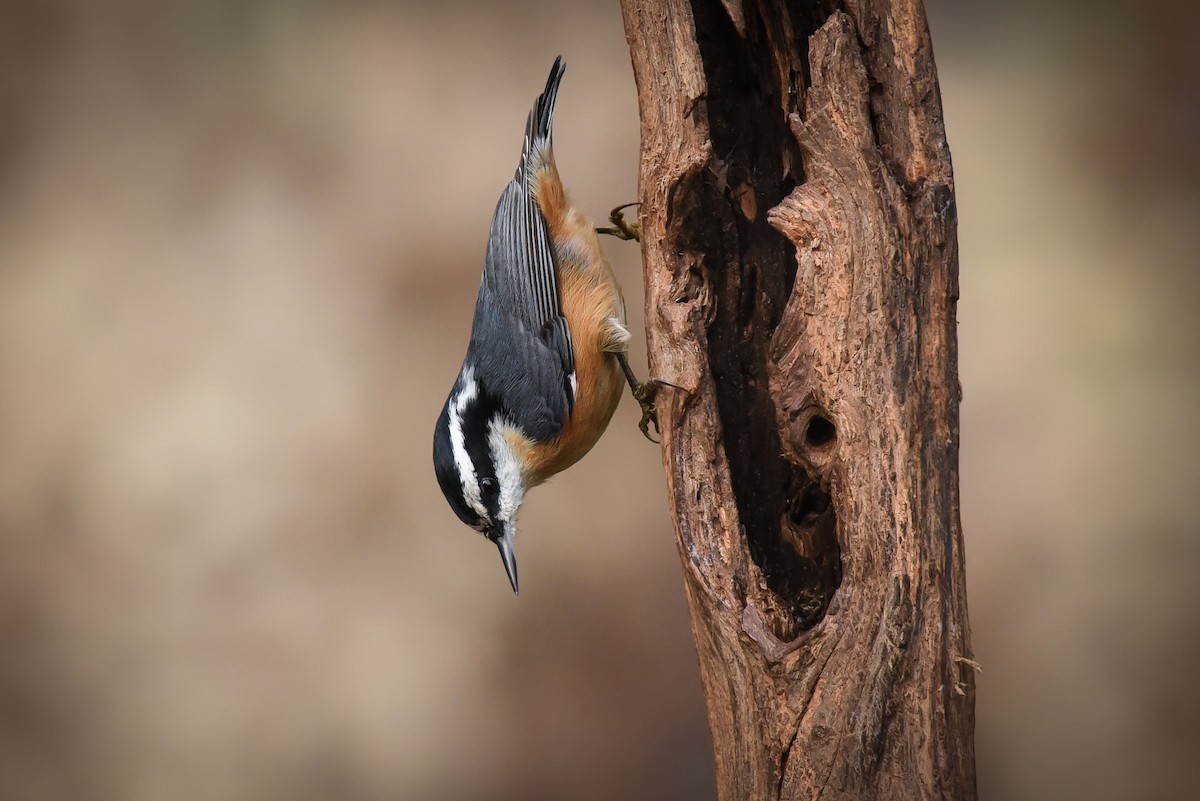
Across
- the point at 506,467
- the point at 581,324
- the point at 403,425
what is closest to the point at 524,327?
the point at 581,324

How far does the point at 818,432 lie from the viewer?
4.81ft

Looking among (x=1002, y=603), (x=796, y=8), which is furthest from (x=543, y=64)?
(x=1002, y=603)

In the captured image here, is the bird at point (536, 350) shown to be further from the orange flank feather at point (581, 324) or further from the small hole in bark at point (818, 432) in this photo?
the small hole in bark at point (818, 432)

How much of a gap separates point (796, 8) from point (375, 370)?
146 cm

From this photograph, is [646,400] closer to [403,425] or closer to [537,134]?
[537,134]

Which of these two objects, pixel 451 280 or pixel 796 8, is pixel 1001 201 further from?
pixel 451 280

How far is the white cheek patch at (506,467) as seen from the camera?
1951mm

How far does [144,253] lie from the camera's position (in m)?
2.47

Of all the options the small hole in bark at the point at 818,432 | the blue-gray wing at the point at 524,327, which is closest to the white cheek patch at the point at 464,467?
the blue-gray wing at the point at 524,327

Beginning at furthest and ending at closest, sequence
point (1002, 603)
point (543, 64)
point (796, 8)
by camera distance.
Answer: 1. point (543, 64)
2. point (1002, 603)
3. point (796, 8)

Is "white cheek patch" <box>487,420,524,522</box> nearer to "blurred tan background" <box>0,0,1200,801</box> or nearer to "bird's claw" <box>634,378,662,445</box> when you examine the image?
"bird's claw" <box>634,378,662,445</box>

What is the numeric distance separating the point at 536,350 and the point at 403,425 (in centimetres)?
61

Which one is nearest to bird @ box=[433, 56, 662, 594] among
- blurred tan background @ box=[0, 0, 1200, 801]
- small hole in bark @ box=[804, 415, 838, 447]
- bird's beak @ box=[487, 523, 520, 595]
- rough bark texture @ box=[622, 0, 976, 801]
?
bird's beak @ box=[487, 523, 520, 595]

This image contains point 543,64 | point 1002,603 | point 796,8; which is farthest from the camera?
point 543,64
